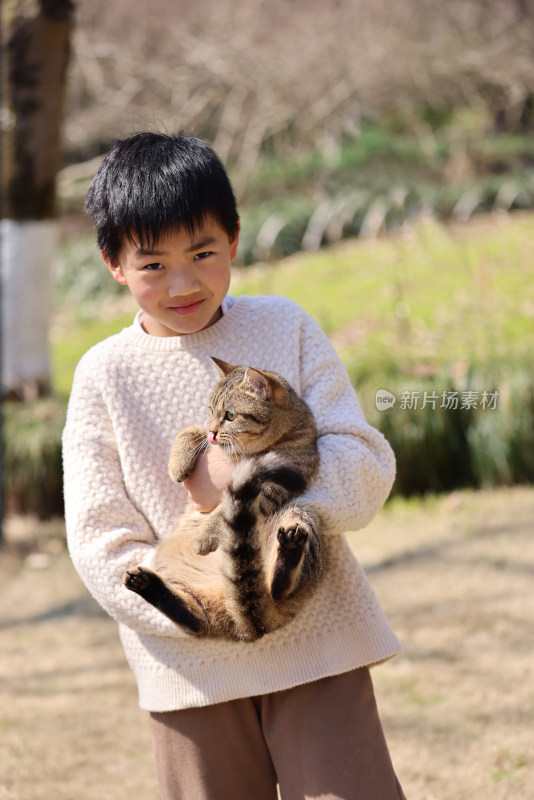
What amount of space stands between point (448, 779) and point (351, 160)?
546 inches

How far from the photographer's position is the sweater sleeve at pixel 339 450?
69.8 inches

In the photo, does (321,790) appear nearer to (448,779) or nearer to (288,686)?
(288,686)

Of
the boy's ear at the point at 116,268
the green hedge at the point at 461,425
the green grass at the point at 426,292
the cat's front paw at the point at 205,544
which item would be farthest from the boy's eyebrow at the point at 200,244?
the green grass at the point at 426,292

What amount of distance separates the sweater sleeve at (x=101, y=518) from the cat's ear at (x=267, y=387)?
0.40 metres

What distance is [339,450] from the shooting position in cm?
181

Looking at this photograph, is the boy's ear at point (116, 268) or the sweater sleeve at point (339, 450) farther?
the boy's ear at point (116, 268)

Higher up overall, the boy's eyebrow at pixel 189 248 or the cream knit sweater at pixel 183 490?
the boy's eyebrow at pixel 189 248

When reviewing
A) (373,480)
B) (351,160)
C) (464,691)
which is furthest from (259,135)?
(373,480)

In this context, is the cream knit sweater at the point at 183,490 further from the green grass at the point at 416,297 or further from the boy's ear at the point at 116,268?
the green grass at the point at 416,297

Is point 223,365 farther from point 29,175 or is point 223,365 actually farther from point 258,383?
point 29,175

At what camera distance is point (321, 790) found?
176 cm

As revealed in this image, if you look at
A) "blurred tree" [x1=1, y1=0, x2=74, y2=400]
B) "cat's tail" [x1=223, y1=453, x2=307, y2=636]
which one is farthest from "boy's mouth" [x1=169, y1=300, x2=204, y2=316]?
"blurred tree" [x1=1, y1=0, x2=74, y2=400]

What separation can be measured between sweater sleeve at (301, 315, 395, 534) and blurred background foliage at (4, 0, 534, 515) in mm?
4151

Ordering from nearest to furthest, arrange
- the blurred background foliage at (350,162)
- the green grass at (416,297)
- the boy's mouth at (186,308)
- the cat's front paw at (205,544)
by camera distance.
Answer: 1. the cat's front paw at (205,544)
2. the boy's mouth at (186,308)
3. the green grass at (416,297)
4. the blurred background foliage at (350,162)
